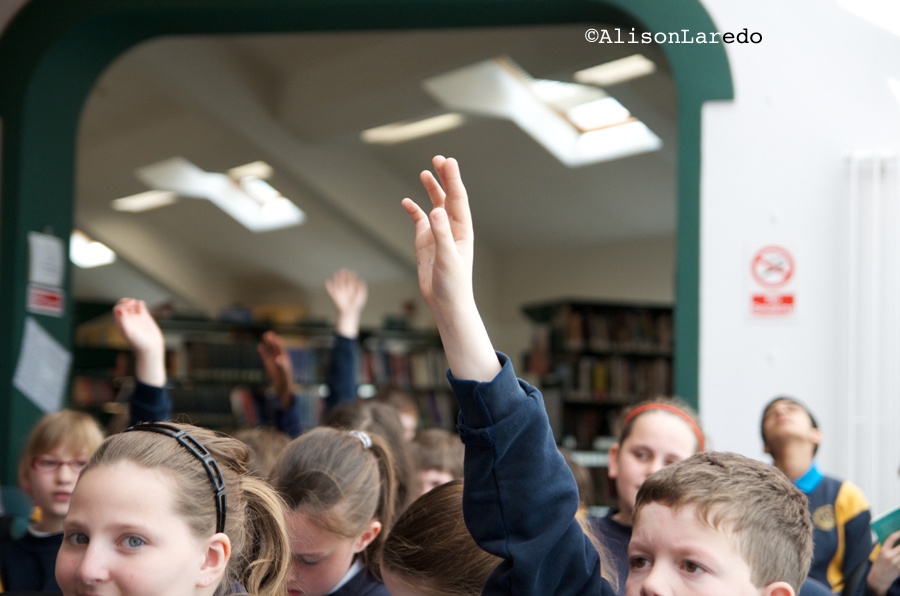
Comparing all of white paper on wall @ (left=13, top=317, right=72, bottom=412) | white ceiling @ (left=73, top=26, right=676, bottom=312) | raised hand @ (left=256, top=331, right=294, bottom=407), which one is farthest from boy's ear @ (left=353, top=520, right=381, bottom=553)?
white ceiling @ (left=73, top=26, right=676, bottom=312)

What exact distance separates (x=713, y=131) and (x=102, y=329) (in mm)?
8676

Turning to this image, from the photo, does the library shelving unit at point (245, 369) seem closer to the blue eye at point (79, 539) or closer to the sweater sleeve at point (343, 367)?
the sweater sleeve at point (343, 367)

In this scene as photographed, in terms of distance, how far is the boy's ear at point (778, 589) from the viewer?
1.31 meters

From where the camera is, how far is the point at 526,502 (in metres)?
1.23

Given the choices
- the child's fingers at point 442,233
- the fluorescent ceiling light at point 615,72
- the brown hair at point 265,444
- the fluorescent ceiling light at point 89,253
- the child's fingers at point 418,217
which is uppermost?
the fluorescent ceiling light at point 615,72

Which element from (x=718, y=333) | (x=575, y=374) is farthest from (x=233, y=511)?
(x=575, y=374)

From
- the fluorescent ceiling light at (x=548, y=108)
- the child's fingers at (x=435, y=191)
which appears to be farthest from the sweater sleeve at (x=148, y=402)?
the fluorescent ceiling light at (x=548, y=108)

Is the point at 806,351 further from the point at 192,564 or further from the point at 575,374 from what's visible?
the point at 575,374

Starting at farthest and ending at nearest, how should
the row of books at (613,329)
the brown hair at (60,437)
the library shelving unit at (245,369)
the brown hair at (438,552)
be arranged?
the library shelving unit at (245,369) → the row of books at (613,329) → the brown hair at (60,437) → the brown hair at (438,552)

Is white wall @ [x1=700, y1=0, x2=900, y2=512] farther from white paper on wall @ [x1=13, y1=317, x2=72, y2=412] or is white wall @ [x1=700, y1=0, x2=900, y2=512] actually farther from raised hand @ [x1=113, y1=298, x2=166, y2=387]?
white paper on wall @ [x1=13, y1=317, x2=72, y2=412]

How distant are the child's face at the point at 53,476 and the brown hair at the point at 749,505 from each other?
1897 millimetres

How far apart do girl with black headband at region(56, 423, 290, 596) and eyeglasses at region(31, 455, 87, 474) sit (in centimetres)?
134

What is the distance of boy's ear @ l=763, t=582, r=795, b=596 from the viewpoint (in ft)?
4.31

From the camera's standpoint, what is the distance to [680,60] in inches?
163
